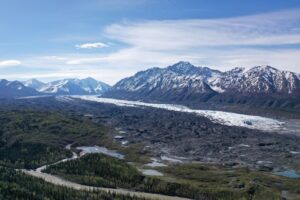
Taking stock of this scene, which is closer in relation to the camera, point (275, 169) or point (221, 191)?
point (221, 191)

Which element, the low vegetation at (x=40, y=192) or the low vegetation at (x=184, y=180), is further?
the low vegetation at (x=184, y=180)

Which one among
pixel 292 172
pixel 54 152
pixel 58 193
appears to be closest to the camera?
pixel 58 193

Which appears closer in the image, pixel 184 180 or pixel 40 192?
pixel 40 192

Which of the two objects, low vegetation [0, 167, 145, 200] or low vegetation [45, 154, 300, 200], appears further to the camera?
low vegetation [45, 154, 300, 200]

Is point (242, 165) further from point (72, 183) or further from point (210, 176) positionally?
point (72, 183)

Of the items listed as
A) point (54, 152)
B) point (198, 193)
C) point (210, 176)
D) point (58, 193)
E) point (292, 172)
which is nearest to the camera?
point (58, 193)

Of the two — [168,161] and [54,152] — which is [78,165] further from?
[168,161]

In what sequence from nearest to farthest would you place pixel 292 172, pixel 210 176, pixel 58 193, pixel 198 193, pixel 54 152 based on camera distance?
pixel 58 193 → pixel 198 193 → pixel 210 176 → pixel 292 172 → pixel 54 152

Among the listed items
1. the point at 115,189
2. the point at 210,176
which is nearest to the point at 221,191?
the point at 210,176

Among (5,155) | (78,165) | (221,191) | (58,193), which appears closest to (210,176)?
(221,191)
